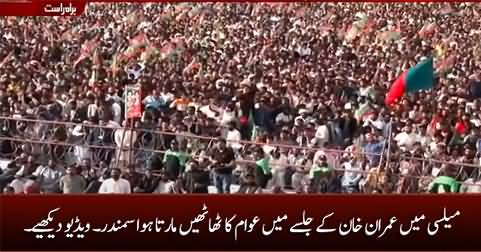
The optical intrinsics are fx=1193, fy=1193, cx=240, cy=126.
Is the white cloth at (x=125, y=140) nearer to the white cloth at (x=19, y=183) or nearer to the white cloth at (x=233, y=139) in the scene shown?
the white cloth at (x=233, y=139)

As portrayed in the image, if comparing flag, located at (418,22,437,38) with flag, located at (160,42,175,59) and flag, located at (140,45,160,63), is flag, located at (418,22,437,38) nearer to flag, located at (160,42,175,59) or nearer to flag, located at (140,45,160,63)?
flag, located at (160,42,175,59)

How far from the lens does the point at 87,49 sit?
2083 centimetres

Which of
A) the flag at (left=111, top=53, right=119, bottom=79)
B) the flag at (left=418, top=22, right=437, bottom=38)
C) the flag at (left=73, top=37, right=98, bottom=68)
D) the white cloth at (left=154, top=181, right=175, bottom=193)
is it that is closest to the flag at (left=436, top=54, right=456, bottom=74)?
the flag at (left=418, top=22, right=437, bottom=38)

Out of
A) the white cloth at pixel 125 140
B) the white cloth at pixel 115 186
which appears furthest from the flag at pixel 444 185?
the white cloth at pixel 125 140

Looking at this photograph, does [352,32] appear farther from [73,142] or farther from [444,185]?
[444,185]

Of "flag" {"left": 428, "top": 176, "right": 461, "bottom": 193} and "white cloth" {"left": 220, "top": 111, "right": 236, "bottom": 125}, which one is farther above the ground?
"white cloth" {"left": 220, "top": 111, "right": 236, "bottom": 125}

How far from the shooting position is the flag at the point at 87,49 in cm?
2052

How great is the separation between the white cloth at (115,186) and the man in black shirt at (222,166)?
1182mm

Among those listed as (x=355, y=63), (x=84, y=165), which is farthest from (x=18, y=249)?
(x=355, y=63)

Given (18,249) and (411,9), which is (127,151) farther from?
(411,9)

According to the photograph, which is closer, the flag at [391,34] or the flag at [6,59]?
the flag at [6,59]

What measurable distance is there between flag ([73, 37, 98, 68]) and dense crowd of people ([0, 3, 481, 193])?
0.14ft

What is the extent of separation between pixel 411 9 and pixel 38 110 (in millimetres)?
10021

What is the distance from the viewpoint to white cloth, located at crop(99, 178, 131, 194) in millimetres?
14641
